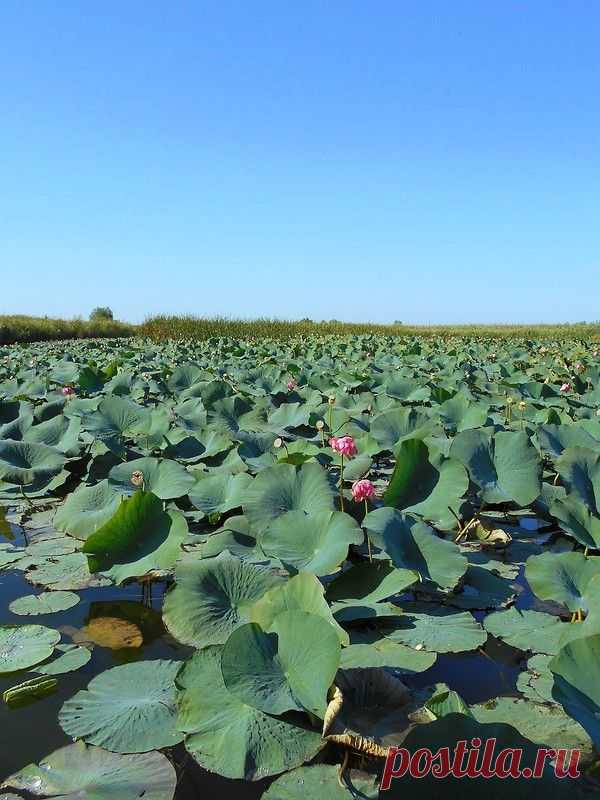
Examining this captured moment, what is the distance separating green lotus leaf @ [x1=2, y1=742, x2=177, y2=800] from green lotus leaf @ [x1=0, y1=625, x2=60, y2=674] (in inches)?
14.1

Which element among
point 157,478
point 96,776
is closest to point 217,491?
point 157,478

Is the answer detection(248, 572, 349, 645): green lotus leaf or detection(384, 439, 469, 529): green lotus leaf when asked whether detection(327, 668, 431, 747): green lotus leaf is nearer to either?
detection(248, 572, 349, 645): green lotus leaf

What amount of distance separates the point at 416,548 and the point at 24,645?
3.20 ft

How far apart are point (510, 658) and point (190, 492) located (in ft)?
3.81

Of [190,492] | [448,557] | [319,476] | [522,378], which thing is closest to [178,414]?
[190,492]

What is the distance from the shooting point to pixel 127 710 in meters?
1.21

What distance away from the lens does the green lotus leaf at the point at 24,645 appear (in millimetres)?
1434

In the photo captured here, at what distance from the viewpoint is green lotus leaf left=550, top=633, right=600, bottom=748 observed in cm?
102

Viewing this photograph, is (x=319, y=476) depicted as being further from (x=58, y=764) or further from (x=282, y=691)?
(x=58, y=764)

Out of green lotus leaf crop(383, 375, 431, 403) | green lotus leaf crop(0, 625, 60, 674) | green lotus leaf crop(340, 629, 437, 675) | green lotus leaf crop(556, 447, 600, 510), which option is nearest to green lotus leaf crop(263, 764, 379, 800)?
green lotus leaf crop(340, 629, 437, 675)

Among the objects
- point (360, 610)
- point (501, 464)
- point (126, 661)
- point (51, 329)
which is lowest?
point (126, 661)

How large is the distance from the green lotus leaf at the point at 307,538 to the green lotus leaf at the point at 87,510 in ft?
2.15

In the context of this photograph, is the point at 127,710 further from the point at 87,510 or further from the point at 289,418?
the point at 289,418

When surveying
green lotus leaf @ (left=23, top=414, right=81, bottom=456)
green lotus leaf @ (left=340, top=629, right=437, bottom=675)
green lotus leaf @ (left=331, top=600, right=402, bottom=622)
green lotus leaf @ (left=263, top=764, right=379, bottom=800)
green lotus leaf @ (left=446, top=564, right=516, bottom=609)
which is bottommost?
green lotus leaf @ (left=263, top=764, right=379, bottom=800)
